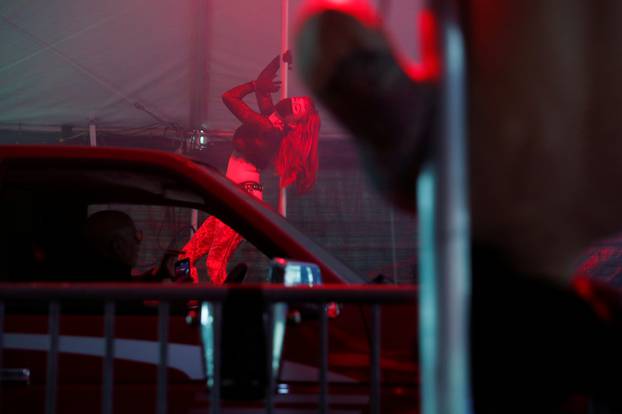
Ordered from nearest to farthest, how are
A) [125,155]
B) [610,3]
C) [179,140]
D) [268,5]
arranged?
[610,3] < [125,155] < [268,5] < [179,140]

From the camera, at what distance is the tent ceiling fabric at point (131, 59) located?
8.45 m

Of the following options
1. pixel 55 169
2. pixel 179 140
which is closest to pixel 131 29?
pixel 179 140

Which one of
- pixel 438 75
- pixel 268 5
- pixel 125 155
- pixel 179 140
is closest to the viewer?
pixel 438 75

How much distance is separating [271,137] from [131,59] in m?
2.56

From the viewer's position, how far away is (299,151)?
798 centimetres

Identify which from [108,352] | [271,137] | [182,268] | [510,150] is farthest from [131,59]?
[510,150]

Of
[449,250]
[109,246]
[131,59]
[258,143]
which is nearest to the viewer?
[449,250]

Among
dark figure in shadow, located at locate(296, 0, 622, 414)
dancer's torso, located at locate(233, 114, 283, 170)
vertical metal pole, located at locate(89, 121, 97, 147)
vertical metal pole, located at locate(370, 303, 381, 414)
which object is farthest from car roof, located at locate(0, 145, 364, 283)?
vertical metal pole, located at locate(89, 121, 97, 147)

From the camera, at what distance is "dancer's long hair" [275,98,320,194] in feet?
25.7

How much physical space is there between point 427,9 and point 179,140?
8.86 metres

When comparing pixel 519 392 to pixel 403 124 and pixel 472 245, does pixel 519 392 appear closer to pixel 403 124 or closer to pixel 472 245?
pixel 472 245

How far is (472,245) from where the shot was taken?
3.35 ft

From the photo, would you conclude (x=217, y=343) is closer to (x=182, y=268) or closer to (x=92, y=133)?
(x=182, y=268)

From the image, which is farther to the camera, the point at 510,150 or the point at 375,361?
the point at 375,361
